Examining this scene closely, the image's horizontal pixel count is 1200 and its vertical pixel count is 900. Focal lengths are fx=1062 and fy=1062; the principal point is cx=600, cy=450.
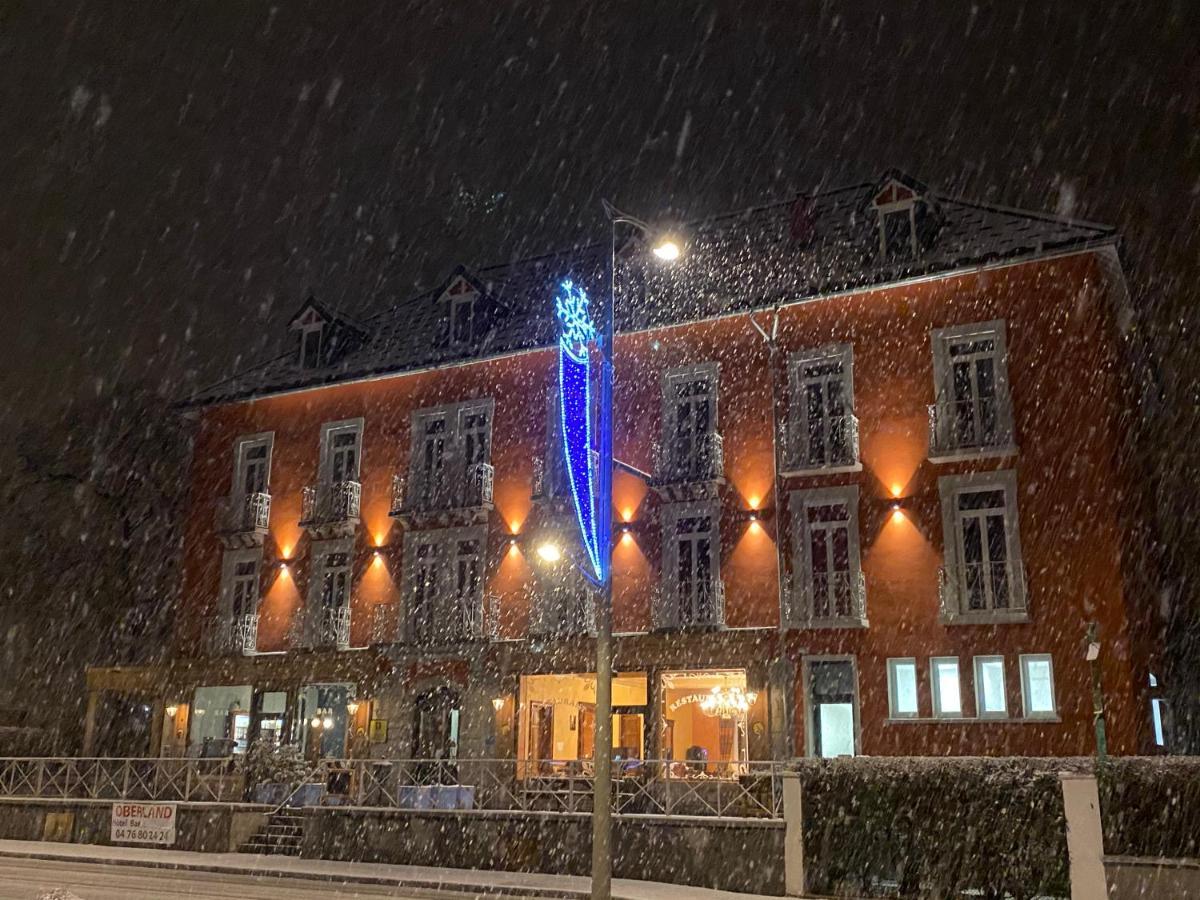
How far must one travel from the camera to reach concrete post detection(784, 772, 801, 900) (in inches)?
603

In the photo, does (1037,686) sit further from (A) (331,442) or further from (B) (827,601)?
(A) (331,442)

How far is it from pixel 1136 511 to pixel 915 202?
26.4ft

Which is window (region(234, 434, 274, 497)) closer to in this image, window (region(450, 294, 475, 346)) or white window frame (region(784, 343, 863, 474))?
window (region(450, 294, 475, 346))

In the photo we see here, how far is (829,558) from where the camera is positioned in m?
22.8

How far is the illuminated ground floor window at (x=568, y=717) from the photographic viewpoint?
83.1 ft

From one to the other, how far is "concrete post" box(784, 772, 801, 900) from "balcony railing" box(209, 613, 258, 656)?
1792 centimetres

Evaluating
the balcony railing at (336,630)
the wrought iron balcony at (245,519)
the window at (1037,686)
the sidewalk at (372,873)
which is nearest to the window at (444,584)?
the balcony railing at (336,630)

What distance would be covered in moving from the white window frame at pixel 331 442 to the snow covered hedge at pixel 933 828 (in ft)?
56.2

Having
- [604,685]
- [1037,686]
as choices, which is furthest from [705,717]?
[604,685]

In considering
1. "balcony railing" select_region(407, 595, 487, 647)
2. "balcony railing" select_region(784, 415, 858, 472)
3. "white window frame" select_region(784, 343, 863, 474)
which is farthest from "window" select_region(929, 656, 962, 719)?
"balcony railing" select_region(407, 595, 487, 647)

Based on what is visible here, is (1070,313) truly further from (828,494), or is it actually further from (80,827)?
(80,827)

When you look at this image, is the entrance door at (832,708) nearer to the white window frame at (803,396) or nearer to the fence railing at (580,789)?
the fence railing at (580,789)

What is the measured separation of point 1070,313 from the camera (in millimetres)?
21297

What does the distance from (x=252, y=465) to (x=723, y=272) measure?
14.6 metres
